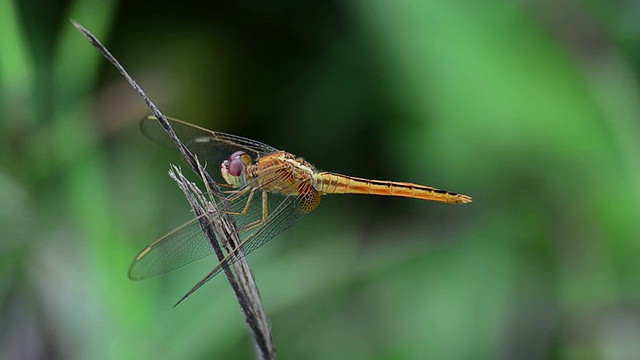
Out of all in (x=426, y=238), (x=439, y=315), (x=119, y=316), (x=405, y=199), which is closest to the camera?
(x=119, y=316)

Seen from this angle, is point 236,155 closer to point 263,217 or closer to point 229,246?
point 263,217

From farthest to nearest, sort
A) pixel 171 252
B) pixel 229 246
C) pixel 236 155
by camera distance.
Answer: pixel 236 155 → pixel 171 252 → pixel 229 246

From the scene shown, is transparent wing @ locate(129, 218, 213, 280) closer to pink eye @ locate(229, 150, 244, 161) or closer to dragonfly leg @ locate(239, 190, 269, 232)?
dragonfly leg @ locate(239, 190, 269, 232)

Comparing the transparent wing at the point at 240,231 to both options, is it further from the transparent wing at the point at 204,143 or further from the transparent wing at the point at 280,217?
the transparent wing at the point at 204,143

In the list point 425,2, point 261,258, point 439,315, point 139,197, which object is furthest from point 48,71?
point 439,315

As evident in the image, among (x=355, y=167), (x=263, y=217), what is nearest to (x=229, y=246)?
(x=263, y=217)

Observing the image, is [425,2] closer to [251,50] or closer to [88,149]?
[251,50]

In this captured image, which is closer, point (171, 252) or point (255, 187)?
point (171, 252)

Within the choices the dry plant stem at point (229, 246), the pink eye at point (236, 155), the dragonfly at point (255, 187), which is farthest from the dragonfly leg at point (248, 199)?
the dry plant stem at point (229, 246)
